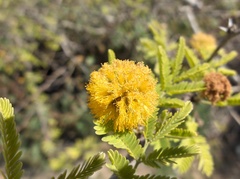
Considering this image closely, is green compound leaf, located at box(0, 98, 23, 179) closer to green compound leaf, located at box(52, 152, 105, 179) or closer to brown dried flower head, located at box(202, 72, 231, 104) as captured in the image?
green compound leaf, located at box(52, 152, 105, 179)

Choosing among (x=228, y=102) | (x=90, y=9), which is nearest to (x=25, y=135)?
(x=90, y=9)

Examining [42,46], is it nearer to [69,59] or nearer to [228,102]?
[69,59]

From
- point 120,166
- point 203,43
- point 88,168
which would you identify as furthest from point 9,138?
point 203,43

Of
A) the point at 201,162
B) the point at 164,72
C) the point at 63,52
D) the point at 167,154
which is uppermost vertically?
the point at 164,72

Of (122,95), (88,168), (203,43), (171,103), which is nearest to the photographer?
A: (88,168)

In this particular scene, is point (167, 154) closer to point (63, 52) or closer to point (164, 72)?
point (164, 72)

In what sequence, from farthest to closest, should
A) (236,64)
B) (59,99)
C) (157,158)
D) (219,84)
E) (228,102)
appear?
(236,64) < (59,99) < (228,102) < (219,84) < (157,158)

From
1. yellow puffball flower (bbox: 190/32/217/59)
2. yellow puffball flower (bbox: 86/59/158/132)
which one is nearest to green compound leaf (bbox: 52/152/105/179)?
yellow puffball flower (bbox: 86/59/158/132)
